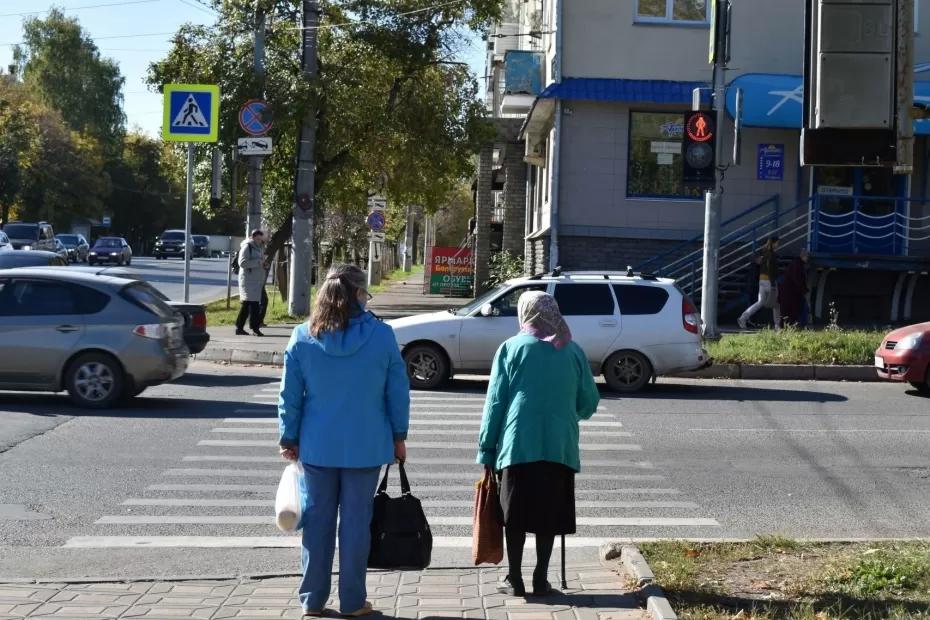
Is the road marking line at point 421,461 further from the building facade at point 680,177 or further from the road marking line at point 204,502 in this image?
the building facade at point 680,177

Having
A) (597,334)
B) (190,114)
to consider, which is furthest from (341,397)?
(190,114)

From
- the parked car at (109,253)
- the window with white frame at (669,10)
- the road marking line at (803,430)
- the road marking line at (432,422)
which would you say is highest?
the window with white frame at (669,10)

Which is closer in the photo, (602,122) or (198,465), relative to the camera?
(198,465)

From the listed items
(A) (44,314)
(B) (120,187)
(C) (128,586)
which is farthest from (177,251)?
(C) (128,586)

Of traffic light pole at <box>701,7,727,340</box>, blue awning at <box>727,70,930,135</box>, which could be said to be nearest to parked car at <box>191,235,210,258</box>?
blue awning at <box>727,70,930,135</box>

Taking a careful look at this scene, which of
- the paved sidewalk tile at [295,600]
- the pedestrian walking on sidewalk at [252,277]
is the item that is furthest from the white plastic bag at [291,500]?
the pedestrian walking on sidewalk at [252,277]

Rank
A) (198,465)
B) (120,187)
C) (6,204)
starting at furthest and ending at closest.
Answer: (120,187)
(6,204)
(198,465)

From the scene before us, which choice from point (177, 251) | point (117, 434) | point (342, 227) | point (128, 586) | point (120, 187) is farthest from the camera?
point (120, 187)

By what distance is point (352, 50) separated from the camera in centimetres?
2862

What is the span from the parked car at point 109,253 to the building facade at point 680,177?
36979mm

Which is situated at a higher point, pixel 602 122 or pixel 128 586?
pixel 602 122

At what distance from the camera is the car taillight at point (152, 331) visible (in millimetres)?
13930

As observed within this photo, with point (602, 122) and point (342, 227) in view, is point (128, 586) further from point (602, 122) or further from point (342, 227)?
point (342, 227)

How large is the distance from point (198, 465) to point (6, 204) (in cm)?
6458
